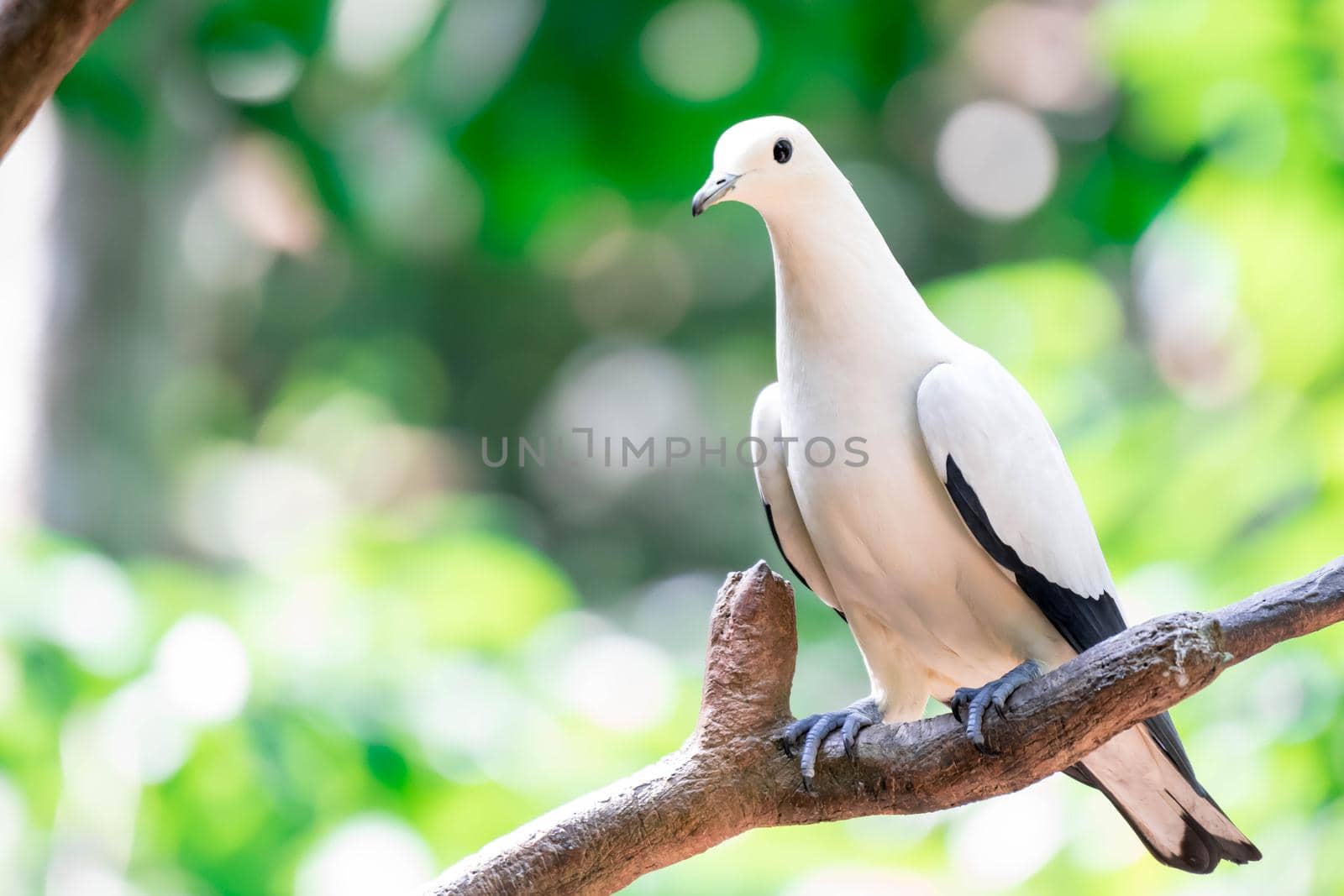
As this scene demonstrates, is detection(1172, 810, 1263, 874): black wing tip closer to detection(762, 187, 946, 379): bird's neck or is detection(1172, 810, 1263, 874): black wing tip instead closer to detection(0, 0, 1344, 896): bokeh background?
detection(762, 187, 946, 379): bird's neck

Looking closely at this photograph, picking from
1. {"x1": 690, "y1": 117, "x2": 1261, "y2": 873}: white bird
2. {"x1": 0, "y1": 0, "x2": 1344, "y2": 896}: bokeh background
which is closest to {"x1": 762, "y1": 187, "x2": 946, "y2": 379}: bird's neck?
{"x1": 690, "y1": 117, "x2": 1261, "y2": 873}: white bird

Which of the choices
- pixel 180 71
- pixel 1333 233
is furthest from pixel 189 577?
pixel 1333 233

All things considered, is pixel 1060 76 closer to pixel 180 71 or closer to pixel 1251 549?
pixel 1251 549

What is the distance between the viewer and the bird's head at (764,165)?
1.72 metres

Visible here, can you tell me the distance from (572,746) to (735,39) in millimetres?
3345

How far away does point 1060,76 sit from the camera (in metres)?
6.20

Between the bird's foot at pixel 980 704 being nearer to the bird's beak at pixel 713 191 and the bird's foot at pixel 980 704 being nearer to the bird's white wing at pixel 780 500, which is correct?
the bird's white wing at pixel 780 500

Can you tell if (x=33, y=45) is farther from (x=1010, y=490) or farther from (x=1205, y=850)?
(x=1205, y=850)

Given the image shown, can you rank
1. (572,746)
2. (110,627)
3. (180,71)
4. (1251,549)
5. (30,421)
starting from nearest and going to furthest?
(1251,549) < (110,627) < (572,746) < (30,421) < (180,71)

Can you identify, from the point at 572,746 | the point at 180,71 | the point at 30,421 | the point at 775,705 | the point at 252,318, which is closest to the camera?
the point at 775,705

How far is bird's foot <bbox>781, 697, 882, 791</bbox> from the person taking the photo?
1.66 m

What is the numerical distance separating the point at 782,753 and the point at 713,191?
78cm

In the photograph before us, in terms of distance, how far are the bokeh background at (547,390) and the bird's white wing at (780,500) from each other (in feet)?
5.87

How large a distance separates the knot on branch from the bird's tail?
522 millimetres
